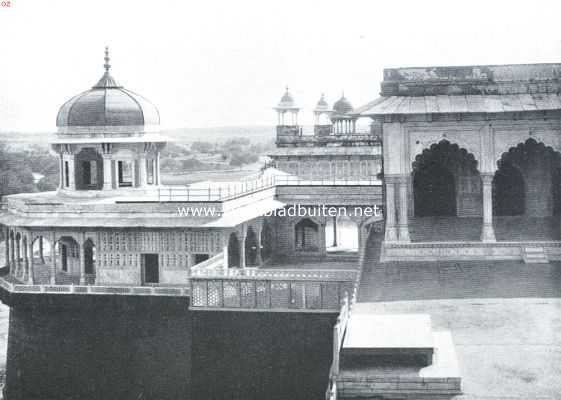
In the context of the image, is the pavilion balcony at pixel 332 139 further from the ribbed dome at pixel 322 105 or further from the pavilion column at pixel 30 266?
the pavilion column at pixel 30 266

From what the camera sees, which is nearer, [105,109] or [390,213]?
[390,213]

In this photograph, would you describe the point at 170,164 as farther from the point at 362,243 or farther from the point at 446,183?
the point at 446,183

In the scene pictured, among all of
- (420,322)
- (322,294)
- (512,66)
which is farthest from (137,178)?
(420,322)

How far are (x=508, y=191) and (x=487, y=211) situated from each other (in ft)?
7.04

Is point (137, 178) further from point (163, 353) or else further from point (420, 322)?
point (420, 322)

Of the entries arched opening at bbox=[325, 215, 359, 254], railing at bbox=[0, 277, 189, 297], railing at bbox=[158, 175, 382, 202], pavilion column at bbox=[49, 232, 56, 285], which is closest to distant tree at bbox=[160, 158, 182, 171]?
arched opening at bbox=[325, 215, 359, 254]

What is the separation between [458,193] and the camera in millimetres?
24453

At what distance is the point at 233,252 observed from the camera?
107 ft

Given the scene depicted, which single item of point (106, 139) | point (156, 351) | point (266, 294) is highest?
point (106, 139)

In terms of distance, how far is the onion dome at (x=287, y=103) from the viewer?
59453mm

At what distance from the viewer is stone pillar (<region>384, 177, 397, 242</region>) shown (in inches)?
902

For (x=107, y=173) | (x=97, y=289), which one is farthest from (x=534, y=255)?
(x=107, y=173)

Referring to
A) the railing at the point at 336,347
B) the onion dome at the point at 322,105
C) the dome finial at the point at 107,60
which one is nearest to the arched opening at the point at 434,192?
the railing at the point at 336,347

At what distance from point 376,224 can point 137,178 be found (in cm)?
970
